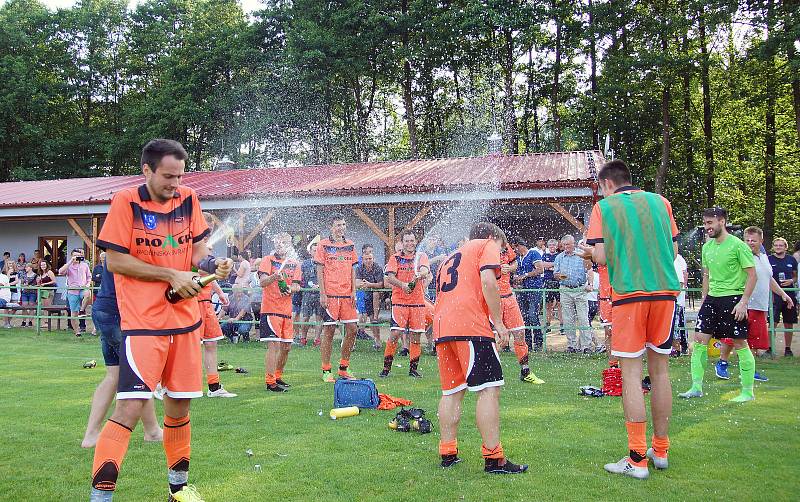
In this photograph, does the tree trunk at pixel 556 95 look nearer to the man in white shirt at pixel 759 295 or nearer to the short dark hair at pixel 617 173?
the man in white shirt at pixel 759 295

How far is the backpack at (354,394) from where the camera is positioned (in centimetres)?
704

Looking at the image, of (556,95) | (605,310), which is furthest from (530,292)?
(556,95)

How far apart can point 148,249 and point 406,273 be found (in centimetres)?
652

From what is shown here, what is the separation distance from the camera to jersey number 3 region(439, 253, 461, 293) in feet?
16.3

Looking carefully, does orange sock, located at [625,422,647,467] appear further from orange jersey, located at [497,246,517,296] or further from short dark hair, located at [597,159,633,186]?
orange jersey, located at [497,246,517,296]

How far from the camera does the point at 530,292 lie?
12.6 meters

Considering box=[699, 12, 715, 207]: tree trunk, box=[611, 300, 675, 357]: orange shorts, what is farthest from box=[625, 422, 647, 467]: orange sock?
box=[699, 12, 715, 207]: tree trunk

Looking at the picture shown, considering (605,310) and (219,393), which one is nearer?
(219,393)

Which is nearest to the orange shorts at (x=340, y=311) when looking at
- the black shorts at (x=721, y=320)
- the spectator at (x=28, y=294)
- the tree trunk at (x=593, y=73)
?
the black shorts at (x=721, y=320)

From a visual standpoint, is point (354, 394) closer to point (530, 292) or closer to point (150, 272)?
point (150, 272)

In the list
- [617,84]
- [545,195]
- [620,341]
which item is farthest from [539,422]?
[617,84]

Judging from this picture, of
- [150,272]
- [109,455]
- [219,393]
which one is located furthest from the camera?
[219,393]

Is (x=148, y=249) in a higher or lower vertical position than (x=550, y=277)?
higher

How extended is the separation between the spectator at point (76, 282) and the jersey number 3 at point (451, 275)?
12926 mm
